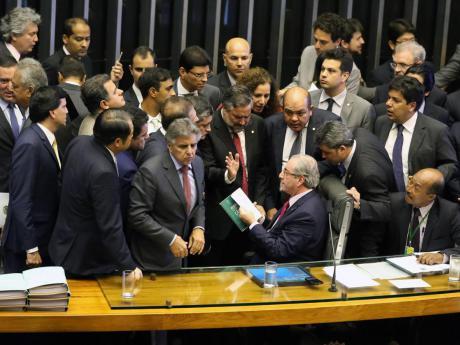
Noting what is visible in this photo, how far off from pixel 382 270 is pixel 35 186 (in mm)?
2035

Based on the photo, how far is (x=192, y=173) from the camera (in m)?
6.24

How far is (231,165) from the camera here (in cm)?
677

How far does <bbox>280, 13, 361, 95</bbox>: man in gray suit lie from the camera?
8305 mm

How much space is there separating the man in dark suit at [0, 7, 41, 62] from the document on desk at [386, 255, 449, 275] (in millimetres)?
3450

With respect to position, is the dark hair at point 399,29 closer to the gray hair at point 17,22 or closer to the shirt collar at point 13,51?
the gray hair at point 17,22

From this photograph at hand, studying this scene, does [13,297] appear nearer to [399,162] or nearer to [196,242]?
[196,242]

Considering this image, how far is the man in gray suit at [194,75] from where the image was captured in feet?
24.7

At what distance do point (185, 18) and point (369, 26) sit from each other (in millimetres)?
2152

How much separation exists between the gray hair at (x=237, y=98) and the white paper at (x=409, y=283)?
5.78 ft

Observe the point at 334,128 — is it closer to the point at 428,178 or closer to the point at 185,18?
the point at 428,178

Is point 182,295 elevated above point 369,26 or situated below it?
below

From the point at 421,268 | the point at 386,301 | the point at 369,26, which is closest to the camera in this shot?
the point at 386,301

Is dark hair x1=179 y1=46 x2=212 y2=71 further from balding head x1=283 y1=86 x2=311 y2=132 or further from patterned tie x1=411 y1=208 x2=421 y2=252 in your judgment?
patterned tie x1=411 y1=208 x2=421 y2=252

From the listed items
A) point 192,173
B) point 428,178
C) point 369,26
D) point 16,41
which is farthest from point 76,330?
point 369,26
